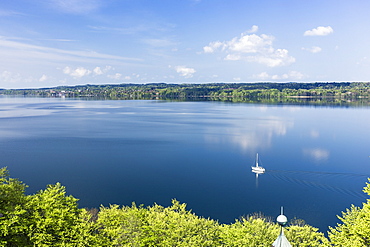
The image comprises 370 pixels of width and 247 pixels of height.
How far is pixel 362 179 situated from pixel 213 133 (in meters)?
34.7

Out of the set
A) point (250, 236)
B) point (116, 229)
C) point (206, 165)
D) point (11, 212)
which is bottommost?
point (206, 165)

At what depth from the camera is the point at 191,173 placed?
40.5 metres

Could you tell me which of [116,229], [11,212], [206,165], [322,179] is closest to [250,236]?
[116,229]

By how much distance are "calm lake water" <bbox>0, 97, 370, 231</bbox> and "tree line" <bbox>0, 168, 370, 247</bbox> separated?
10.0 m

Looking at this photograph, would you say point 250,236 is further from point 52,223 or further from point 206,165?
point 206,165

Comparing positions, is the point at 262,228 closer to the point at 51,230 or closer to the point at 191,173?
the point at 51,230

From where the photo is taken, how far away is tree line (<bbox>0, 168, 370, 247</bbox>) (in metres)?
14.7

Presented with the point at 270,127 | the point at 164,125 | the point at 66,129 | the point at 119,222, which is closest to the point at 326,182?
the point at 119,222

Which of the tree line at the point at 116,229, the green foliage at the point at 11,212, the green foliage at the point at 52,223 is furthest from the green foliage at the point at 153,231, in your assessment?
the green foliage at the point at 11,212

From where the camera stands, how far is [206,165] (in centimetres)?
4428

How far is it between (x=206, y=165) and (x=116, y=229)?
28.7 meters

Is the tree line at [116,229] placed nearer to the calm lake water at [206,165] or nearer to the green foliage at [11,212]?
the green foliage at [11,212]

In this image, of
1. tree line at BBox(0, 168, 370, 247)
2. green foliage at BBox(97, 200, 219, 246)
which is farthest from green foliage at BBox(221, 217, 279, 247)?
green foliage at BBox(97, 200, 219, 246)

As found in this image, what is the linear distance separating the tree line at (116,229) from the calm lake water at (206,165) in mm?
10022
